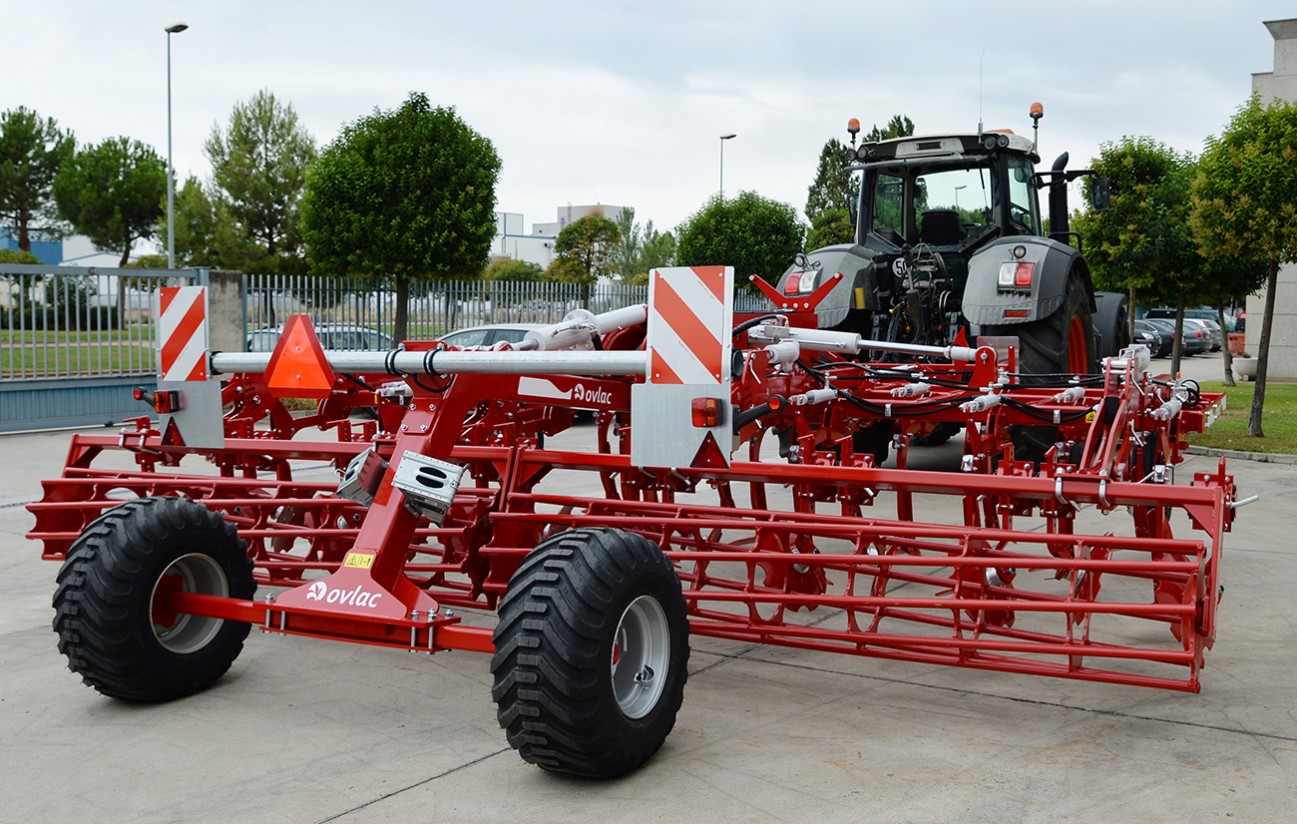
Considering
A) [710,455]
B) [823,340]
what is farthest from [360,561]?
[823,340]

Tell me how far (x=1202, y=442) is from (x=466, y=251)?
1061 cm

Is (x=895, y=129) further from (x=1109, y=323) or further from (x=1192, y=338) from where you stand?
(x=1109, y=323)

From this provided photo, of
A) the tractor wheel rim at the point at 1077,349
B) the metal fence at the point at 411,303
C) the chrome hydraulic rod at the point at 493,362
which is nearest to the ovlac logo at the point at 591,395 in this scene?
the chrome hydraulic rod at the point at 493,362

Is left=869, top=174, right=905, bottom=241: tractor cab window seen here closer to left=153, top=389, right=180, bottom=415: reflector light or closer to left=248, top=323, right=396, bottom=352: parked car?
left=153, top=389, right=180, bottom=415: reflector light

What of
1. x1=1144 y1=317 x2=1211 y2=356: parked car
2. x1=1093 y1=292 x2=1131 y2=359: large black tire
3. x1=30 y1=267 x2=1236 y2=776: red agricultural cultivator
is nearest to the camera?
x1=30 y1=267 x2=1236 y2=776: red agricultural cultivator

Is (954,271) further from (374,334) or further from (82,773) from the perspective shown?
(374,334)

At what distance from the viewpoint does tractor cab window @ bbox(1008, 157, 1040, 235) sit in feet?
31.2

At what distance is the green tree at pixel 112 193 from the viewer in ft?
158

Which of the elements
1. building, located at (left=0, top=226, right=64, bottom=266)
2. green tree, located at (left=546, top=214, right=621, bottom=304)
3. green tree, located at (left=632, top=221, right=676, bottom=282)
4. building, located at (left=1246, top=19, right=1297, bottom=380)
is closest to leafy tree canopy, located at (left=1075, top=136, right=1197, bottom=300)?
building, located at (left=1246, top=19, right=1297, bottom=380)

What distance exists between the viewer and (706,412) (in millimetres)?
3865

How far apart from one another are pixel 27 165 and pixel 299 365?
52519 mm

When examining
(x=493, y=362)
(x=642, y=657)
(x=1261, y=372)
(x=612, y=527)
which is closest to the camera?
(x=642, y=657)

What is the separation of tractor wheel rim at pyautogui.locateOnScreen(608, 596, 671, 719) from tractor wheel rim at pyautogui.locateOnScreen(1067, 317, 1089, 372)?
590cm

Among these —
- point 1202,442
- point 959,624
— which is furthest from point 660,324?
point 1202,442
